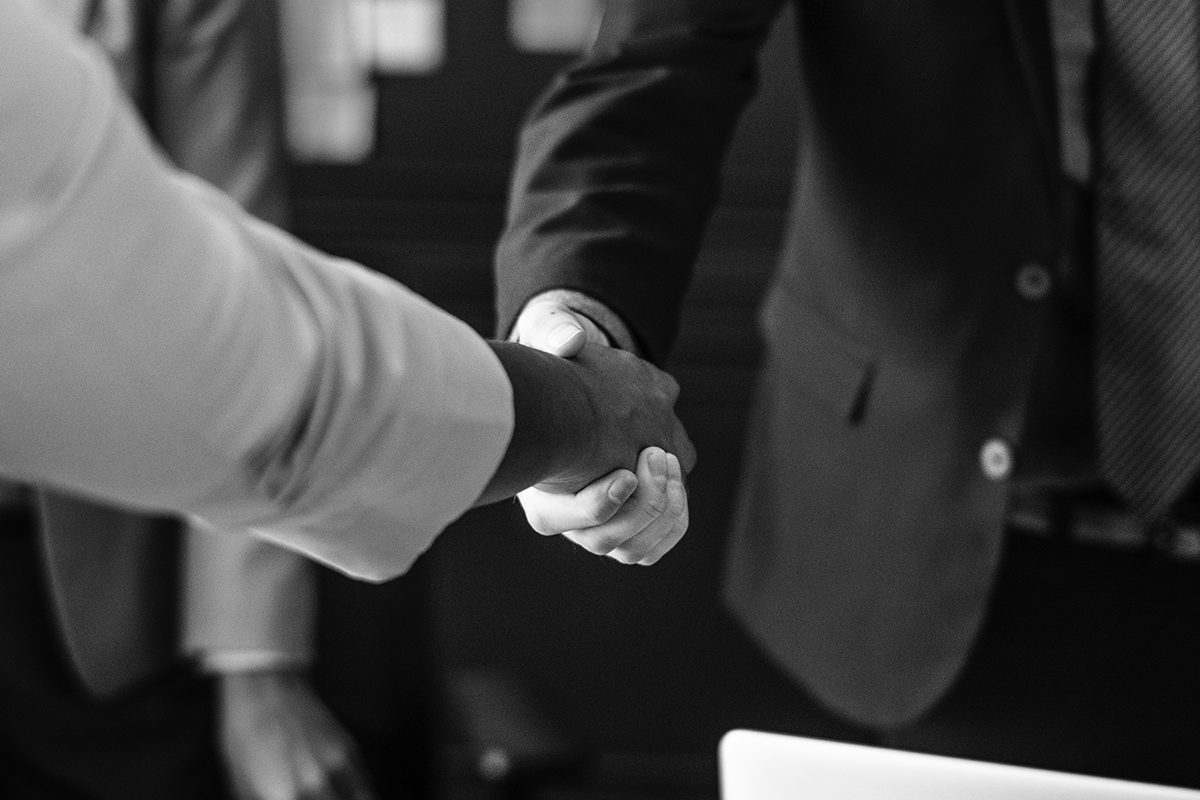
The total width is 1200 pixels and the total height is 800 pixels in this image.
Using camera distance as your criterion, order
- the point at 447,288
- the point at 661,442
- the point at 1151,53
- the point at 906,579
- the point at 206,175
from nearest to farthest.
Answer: the point at 661,442, the point at 1151,53, the point at 906,579, the point at 206,175, the point at 447,288

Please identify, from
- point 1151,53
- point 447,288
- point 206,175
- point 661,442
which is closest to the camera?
point 661,442

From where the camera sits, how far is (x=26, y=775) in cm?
189

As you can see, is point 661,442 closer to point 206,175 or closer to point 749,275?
point 206,175

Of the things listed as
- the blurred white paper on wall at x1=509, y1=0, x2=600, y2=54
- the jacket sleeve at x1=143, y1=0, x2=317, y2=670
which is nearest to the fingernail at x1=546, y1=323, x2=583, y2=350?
the jacket sleeve at x1=143, y1=0, x2=317, y2=670

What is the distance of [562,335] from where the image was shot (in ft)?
3.34

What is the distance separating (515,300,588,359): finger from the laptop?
30 centimetres

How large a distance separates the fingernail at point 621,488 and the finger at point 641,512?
20mm

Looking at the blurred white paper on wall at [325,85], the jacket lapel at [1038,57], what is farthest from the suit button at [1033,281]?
the blurred white paper on wall at [325,85]

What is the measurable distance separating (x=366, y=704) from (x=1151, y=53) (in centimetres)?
124

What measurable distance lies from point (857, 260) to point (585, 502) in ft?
2.21

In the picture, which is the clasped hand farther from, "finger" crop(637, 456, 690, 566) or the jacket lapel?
the jacket lapel

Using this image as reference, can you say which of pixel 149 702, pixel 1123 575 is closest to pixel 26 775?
pixel 149 702

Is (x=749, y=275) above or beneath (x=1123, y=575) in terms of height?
beneath

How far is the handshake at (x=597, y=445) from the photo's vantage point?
2.84 ft
